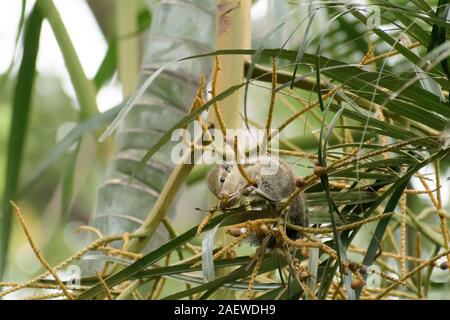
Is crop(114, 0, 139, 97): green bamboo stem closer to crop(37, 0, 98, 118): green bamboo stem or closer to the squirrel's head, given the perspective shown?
crop(37, 0, 98, 118): green bamboo stem

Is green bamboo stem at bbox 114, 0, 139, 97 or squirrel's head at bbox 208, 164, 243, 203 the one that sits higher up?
green bamboo stem at bbox 114, 0, 139, 97

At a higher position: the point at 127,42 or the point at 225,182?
the point at 127,42

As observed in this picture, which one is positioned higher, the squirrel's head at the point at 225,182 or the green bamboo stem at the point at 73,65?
the green bamboo stem at the point at 73,65

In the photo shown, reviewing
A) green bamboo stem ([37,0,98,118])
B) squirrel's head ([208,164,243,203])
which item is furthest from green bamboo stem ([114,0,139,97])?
squirrel's head ([208,164,243,203])

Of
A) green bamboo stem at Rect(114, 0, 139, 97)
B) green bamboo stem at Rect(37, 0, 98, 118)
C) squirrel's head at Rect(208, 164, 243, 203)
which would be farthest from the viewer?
green bamboo stem at Rect(114, 0, 139, 97)

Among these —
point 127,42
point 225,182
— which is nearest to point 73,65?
point 127,42

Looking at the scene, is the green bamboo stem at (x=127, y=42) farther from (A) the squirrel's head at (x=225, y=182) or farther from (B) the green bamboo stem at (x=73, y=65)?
(A) the squirrel's head at (x=225, y=182)

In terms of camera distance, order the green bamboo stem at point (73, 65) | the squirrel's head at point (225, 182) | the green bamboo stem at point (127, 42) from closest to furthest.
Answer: the squirrel's head at point (225, 182) < the green bamboo stem at point (73, 65) < the green bamboo stem at point (127, 42)

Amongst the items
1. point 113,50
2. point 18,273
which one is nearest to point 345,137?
point 113,50

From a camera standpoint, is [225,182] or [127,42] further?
[127,42]

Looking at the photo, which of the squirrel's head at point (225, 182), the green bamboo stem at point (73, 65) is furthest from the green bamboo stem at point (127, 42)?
the squirrel's head at point (225, 182)

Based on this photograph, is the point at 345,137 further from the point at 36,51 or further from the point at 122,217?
the point at 36,51

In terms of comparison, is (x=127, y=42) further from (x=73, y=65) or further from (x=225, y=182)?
(x=225, y=182)

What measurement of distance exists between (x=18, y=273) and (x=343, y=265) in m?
2.95
